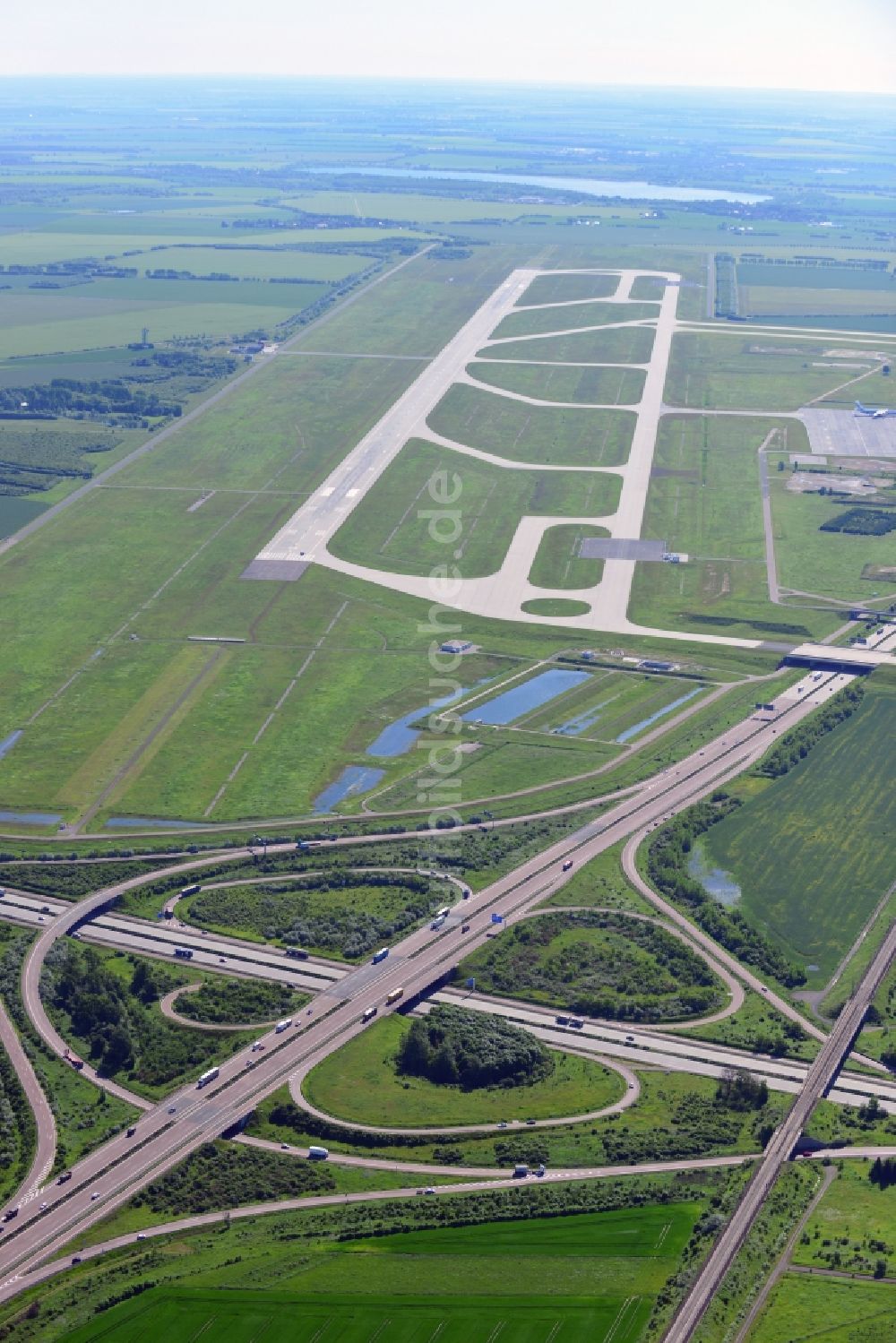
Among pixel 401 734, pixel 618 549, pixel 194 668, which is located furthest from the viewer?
pixel 618 549

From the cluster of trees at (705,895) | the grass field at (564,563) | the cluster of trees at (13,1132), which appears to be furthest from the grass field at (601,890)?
the grass field at (564,563)

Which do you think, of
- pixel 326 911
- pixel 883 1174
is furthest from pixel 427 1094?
pixel 883 1174

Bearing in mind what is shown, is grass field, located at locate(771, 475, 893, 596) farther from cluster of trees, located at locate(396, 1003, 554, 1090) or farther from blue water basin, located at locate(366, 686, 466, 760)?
cluster of trees, located at locate(396, 1003, 554, 1090)

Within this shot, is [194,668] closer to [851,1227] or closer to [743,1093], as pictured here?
[743,1093]

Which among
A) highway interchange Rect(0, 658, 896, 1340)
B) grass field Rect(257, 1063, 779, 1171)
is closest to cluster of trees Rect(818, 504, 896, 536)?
highway interchange Rect(0, 658, 896, 1340)

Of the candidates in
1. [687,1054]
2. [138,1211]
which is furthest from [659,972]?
[138,1211]

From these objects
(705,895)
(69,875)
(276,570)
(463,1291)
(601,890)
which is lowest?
(463,1291)

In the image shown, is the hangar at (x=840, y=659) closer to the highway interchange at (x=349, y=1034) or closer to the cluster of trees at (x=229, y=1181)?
the highway interchange at (x=349, y=1034)
